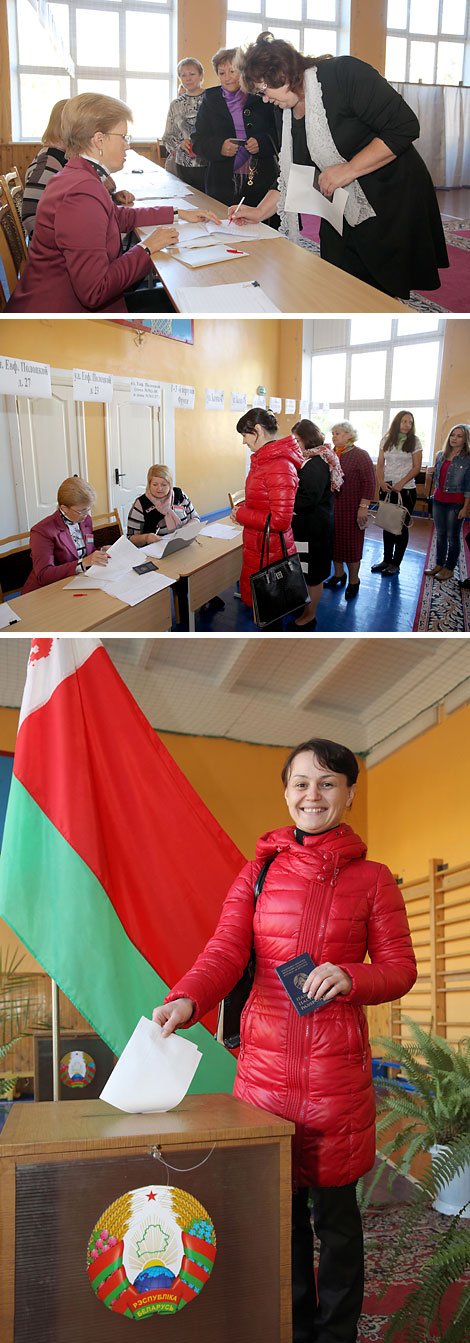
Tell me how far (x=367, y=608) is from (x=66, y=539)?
2.35ft

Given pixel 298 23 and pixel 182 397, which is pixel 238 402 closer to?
pixel 182 397

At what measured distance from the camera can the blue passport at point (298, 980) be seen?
1.36 metres

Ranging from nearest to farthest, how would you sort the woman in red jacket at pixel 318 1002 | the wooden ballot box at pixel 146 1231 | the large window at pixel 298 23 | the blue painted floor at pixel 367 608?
1. the wooden ballot box at pixel 146 1231
2. the woman in red jacket at pixel 318 1002
3. the large window at pixel 298 23
4. the blue painted floor at pixel 367 608

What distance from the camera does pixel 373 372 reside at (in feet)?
6.36

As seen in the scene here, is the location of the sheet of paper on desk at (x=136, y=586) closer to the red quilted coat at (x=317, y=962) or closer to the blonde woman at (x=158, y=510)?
the blonde woman at (x=158, y=510)

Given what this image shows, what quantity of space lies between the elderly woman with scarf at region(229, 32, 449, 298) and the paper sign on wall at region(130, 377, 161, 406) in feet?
1.23

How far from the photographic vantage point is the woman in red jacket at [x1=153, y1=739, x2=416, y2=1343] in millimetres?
1425

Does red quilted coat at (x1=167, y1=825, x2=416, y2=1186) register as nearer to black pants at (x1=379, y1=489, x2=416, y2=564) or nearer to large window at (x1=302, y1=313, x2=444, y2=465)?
black pants at (x1=379, y1=489, x2=416, y2=564)

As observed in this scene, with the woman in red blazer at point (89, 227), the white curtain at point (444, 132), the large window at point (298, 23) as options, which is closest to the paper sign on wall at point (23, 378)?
the woman in red blazer at point (89, 227)

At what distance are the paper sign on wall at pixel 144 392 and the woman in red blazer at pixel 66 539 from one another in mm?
215

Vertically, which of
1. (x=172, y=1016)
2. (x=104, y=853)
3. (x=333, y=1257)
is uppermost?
(x=172, y=1016)

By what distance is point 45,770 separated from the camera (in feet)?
7.31

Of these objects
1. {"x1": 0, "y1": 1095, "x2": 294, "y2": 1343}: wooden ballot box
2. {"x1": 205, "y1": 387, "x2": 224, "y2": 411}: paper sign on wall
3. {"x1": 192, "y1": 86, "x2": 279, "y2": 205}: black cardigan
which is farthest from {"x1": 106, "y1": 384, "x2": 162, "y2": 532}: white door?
{"x1": 0, "y1": 1095, "x2": 294, "y2": 1343}: wooden ballot box

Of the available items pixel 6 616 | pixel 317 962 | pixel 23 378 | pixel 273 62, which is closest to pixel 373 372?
pixel 273 62
